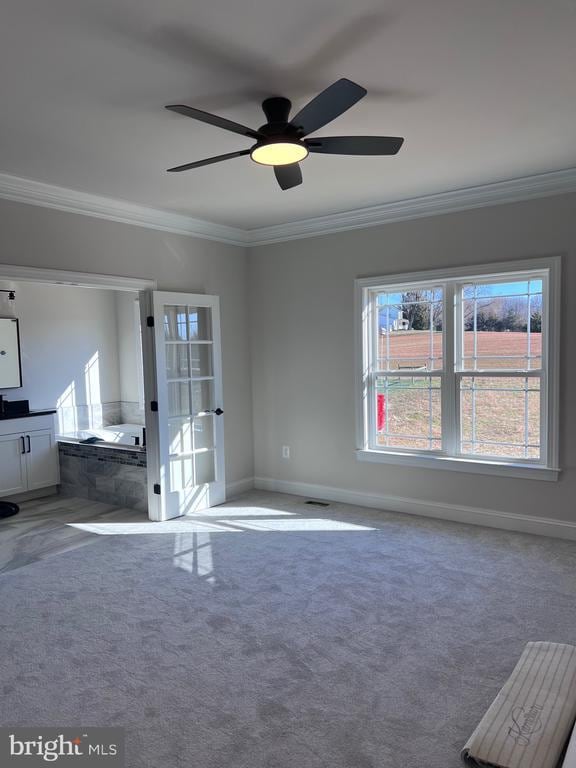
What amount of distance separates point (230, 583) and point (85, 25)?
9.99 feet

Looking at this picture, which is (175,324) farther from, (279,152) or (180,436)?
(279,152)

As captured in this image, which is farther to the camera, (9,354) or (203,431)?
(9,354)

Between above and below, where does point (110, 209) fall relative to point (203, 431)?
above

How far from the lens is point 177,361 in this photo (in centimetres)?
504

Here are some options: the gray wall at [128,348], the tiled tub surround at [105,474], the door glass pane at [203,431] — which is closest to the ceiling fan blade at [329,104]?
the door glass pane at [203,431]

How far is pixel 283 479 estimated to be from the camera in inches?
228

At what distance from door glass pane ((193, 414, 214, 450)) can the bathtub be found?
764 mm

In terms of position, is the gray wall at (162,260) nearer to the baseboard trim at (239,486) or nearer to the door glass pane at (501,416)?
the baseboard trim at (239,486)

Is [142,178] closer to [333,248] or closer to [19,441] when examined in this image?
[333,248]

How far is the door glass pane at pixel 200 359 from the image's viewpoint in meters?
5.19

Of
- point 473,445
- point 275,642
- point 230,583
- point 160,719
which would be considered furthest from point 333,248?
point 160,719

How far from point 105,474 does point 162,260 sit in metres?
2.22

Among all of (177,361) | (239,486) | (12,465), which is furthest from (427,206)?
(12,465)

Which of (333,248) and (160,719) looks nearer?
(160,719)
